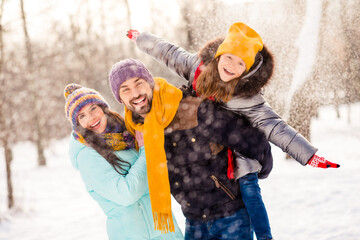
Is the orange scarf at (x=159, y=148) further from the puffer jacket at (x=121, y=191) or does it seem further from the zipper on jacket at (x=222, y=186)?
the zipper on jacket at (x=222, y=186)

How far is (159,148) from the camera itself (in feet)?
5.35

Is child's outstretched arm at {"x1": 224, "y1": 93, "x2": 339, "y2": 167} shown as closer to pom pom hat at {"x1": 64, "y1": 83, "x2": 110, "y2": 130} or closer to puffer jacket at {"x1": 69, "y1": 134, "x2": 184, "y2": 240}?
puffer jacket at {"x1": 69, "y1": 134, "x2": 184, "y2": 240}

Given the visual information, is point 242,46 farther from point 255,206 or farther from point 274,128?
point 255,206

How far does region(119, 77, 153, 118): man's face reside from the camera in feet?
5.46

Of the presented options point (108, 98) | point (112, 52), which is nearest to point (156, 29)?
point (108, 98)

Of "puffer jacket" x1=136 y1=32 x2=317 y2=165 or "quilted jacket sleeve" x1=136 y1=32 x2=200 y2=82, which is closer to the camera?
"puffer jacket" x1=136 y1=32 x2=317 y2=165

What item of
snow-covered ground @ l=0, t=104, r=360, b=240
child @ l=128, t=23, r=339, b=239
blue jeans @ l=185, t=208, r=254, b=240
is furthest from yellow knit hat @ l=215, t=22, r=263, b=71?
snow-covered ground @ l=0, t=104, r=360, b=240

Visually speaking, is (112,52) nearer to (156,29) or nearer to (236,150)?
(156,29)

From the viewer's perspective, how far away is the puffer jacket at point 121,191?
1.65 metres

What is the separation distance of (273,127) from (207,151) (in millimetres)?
393

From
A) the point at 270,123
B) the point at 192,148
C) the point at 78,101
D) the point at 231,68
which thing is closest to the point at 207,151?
the point at 192,148

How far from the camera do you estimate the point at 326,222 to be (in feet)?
11.1

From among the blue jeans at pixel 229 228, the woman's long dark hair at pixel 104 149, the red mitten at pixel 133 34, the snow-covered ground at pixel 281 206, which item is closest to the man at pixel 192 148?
the blue jeans at pixel 229 228

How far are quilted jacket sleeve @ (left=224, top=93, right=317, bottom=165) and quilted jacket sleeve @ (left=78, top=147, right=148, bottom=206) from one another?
2.16 ft
